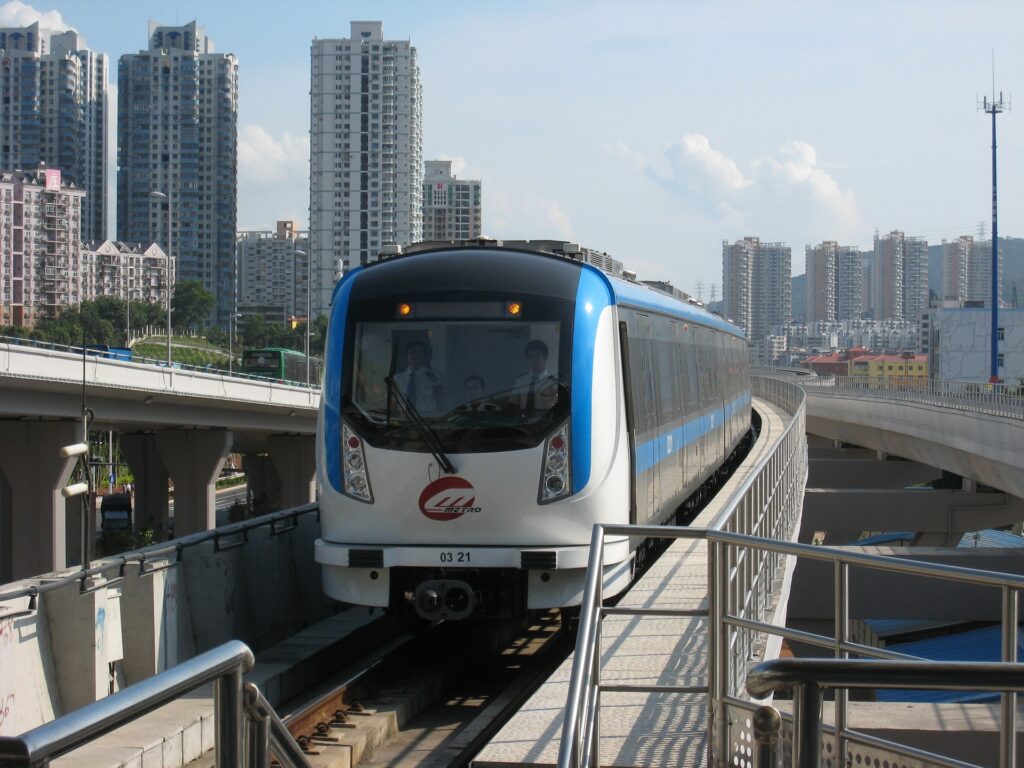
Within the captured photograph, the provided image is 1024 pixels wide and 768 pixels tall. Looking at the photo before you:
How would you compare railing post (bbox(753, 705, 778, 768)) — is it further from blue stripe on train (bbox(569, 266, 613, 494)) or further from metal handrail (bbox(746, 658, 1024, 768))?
blue stripe on train (bbox(569, 266, 613, 494))

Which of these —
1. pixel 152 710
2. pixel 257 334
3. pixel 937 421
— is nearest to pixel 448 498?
pixel 152 710

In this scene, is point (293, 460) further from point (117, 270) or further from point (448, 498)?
point (117, 270)

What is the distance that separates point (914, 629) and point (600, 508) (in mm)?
25410

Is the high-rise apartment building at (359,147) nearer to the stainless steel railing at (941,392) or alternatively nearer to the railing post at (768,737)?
the stainless steel railing at (941,392)

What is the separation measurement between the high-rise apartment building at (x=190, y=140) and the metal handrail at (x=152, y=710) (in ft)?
598

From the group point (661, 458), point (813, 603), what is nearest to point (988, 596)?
point (813, 603)

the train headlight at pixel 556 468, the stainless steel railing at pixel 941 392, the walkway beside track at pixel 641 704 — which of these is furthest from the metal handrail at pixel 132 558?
the stainless steel railing at pixel 941 392

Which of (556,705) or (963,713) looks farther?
(963,713)

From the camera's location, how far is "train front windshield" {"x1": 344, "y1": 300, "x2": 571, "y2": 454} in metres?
10.7

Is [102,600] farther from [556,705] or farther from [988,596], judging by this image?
[988,596]

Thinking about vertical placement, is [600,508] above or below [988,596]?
above

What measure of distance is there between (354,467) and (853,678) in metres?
8.08

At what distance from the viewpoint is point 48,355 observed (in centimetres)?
3138

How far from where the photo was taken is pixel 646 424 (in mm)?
12477
